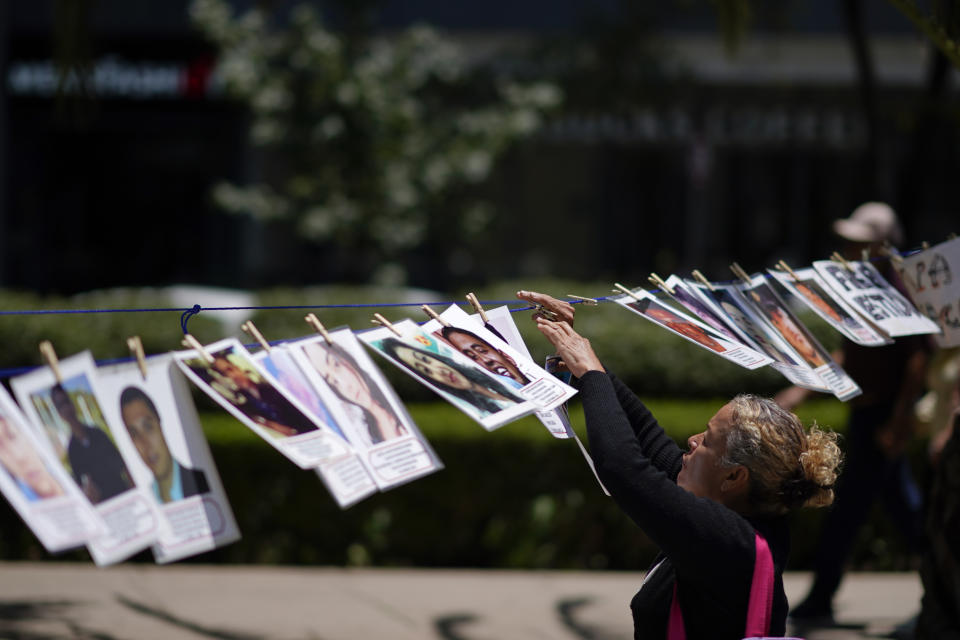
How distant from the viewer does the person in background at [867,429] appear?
15.8 feet

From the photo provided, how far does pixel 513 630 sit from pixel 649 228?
13759 mm

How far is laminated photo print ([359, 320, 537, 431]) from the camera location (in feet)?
8.74

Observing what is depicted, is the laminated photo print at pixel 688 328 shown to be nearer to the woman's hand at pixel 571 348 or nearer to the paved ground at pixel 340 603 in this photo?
the woman's hand at pixel 571 348

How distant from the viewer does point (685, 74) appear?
14.7m

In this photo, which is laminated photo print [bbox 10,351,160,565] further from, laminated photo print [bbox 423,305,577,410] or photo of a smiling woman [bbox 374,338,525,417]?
laminated photo print [bbox 423,305,577,410]

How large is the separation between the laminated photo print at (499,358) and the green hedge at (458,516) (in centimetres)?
314

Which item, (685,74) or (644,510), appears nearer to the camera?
(644,510)

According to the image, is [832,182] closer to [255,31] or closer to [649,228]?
[649,228]

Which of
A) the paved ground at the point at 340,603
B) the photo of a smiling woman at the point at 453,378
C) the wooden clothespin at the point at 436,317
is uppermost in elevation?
the wooden clothespin at the point at 436,317

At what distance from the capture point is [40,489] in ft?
7.68

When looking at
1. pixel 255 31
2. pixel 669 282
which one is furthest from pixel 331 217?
pixel 669 282

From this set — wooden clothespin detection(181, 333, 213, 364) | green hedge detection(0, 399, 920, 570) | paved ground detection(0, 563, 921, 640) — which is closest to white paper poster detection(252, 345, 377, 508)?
wooden clothespin detection(181, 333, 213, 364)

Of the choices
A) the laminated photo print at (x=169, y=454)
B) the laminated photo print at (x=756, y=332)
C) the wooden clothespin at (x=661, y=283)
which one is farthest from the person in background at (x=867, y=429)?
the laminated photo print at (x=169, y=454)

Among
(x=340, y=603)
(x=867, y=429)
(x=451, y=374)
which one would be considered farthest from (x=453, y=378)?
(x=340, y=603)
